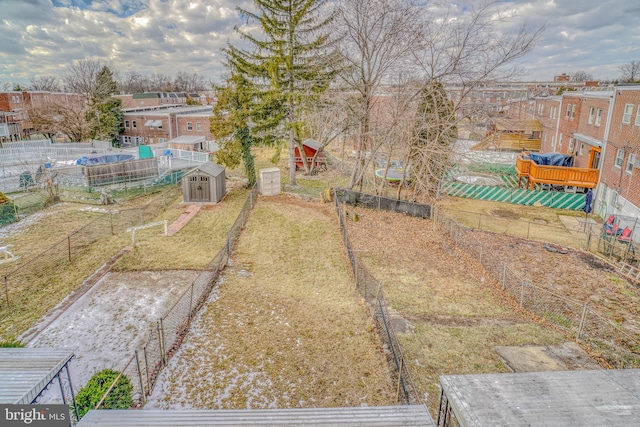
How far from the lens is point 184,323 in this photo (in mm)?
9688

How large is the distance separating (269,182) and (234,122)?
178 inches

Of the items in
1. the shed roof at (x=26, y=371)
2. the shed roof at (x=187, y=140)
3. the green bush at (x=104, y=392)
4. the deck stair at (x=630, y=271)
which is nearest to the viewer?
the shed roof at (x=26, y=371)

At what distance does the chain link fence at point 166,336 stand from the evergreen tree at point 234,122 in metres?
12.1

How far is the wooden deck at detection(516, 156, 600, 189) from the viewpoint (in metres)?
24.4

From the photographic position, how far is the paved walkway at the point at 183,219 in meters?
17.1

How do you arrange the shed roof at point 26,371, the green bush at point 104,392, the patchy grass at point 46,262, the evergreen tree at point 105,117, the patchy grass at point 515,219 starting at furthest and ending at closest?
the evergreen tree at point 105,117, the patchy grass at point 515,219, the patchy grass at point 46,262, the green bush at point 104,392, the shed roof at point 26,371

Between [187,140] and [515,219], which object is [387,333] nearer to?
[515,219]

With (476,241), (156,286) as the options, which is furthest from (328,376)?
(476,241)

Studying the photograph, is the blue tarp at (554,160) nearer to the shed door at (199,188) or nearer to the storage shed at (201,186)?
the storage shed at (201,186)

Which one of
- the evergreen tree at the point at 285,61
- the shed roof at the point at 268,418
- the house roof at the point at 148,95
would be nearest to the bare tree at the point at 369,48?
the evergreen tree at the point at 285,61

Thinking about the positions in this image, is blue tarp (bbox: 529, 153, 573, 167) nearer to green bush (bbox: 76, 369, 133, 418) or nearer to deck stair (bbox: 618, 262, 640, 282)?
deck stair (bbox: 618, 262, 640, 282)

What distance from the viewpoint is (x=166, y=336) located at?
8.86m

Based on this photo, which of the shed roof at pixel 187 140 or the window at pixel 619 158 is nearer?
the window at pixel 619 158

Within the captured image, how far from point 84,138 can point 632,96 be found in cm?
5139
